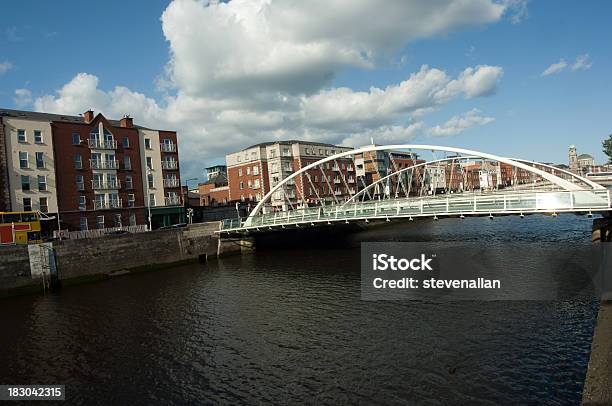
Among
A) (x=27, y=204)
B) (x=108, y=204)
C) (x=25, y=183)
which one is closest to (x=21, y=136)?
(x=25, y=183)

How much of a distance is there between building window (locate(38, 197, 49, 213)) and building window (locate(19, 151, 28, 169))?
409cm

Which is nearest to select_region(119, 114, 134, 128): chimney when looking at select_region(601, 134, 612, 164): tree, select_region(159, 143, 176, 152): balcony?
select_region(159, 143, 176, 152): balcony

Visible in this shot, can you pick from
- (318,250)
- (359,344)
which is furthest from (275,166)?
(359,344)

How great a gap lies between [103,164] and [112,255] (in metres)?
17.7

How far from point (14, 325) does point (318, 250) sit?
32.7 m

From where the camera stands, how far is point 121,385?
16.0 m

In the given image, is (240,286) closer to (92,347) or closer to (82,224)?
(92,347)

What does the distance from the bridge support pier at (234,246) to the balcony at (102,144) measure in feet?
64.7

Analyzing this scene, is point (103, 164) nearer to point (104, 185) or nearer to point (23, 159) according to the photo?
point (104, 185)

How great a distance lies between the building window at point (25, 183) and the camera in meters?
47.6

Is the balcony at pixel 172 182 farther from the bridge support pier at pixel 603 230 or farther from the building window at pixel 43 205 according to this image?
the bridge support pier at pixel 603 230

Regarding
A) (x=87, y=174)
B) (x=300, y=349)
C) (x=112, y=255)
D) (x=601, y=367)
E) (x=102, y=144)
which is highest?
(x=102, y=144)

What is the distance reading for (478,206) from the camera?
33406 millimetres

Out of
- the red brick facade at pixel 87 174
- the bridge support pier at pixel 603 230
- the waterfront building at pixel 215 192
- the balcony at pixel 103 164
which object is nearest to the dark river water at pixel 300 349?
the bridge support pier at pixel 603 230
